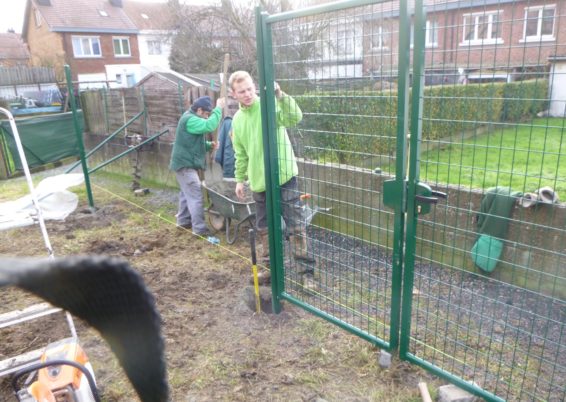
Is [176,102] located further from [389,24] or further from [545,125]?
Result: [545,125]

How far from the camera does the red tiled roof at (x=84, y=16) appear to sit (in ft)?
94.5

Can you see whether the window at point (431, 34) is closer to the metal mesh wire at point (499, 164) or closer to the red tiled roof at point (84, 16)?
the metal mesh wire at point (499, 164)

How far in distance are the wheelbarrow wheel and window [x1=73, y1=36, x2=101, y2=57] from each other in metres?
28.0

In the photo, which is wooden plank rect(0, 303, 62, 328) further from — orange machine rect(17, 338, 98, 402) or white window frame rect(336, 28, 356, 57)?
white window frame rect(336, 28, 356, 57)

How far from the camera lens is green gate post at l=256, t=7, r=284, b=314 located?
3.04 m

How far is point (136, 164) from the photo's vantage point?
7.79m

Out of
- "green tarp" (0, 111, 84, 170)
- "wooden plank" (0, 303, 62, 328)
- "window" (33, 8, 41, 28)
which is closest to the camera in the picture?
"wooden plank" (0, 303, 62, 328)

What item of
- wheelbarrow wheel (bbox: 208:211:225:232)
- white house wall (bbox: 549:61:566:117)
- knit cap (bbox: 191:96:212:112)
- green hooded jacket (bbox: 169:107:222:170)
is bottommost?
wheelbarrow wheel (bbox: 208:211:225:232)

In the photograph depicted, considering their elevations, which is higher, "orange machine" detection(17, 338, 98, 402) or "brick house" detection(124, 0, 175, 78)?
"brick house" detection(124, 0, 175, 78)

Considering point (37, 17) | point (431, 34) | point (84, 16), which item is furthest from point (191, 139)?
point (37, 17)

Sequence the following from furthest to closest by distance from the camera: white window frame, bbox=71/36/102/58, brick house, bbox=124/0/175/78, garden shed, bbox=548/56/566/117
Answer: brick house, bbox=124/0/175/78 < white window frame, bbox=71/36/102/58 < garden shed, bbox=548/56/566/117

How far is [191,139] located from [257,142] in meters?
1.89

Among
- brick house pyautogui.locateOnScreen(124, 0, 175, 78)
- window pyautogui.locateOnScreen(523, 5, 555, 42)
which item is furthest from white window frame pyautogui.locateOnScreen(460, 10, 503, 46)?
brick house pyautogui.locateOnScreen(124, 0, 175, 78)

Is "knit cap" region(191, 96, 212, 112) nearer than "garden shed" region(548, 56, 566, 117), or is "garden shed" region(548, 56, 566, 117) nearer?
"garden shed" region(548, 56, 566, 117)
